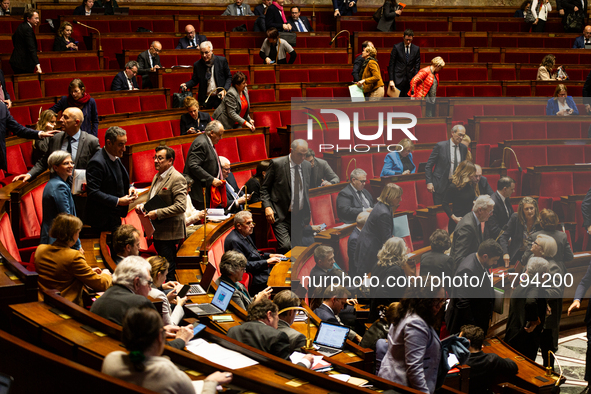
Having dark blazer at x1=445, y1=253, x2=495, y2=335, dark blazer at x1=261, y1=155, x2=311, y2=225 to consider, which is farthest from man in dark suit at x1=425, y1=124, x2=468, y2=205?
dark blazer at x1=261, y1=155, x2=311, y2=225

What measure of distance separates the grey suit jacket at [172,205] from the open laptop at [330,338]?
0.91m

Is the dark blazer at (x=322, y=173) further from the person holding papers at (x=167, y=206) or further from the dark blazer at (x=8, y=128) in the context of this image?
the dark blazer at (x=8, y=128)

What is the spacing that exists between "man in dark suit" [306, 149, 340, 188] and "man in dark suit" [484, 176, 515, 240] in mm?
715

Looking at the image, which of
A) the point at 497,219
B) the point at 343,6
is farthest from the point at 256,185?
the point at 343,6

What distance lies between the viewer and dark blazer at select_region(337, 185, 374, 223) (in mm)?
2547

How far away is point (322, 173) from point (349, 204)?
0.18 m

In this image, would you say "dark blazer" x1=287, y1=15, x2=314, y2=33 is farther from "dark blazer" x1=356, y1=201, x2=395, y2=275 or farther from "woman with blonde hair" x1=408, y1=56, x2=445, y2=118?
"dark blazer" x1=356, y1=201, x2=395, y2=275

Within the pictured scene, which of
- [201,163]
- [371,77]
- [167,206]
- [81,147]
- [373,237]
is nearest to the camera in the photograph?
[373,237]

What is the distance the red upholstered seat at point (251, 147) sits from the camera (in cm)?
456

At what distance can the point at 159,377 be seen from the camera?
4.04 feet

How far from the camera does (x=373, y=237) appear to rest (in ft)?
8.20

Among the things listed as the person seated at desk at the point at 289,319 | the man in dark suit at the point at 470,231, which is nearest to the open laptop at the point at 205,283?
the person seated at desk at the point at 289,319

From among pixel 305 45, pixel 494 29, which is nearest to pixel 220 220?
pixel 305 45

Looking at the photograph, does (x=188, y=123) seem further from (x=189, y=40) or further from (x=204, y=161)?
(x=189, y=40)
